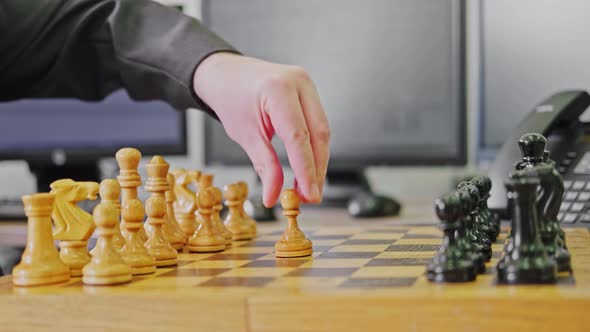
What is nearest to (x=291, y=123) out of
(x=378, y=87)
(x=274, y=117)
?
(x=274, y=117)

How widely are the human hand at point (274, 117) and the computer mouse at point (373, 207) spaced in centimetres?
89

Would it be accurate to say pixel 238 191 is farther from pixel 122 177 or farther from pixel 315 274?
pixel 315 274

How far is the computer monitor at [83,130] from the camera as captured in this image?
98.6 inches

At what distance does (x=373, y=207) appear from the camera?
1.96 metres

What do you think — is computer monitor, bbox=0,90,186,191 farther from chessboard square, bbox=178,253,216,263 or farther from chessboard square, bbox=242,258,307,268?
chessboard square, bbox=242,258,307,268

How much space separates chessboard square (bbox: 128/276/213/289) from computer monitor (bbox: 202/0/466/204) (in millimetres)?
1456

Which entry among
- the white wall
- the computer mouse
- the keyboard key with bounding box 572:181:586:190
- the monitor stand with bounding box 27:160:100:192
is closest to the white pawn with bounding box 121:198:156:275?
the keyboard key with bounding box 572:181:586:190

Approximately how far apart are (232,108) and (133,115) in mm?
1492

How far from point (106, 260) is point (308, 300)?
0.28 meters

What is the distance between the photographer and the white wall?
2396 mm

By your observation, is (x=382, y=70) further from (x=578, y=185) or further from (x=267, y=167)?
(x=267, y=167)

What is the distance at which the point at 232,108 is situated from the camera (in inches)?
42.8

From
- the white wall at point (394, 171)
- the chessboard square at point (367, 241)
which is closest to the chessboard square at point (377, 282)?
the chessboard square at point (367, 241)

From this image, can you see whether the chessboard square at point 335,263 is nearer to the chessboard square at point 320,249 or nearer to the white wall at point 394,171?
the chessboard square at point 320,249
